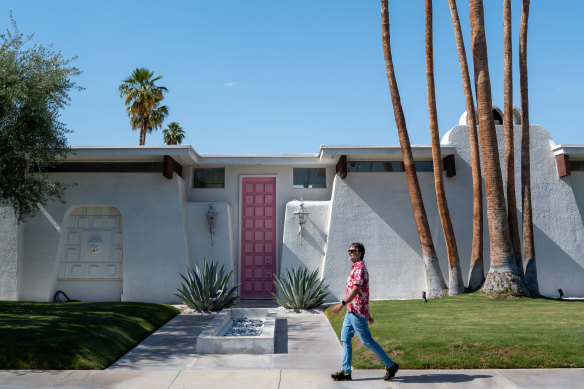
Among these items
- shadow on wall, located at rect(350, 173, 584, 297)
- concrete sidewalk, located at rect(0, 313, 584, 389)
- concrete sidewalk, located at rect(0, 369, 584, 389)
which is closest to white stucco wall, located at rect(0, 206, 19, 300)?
concrete sidewalk, located at rect(0, 313, 584, 389)

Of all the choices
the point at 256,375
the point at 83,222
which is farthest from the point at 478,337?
the point at 83,222

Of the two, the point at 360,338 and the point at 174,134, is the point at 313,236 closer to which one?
the point at 360,338

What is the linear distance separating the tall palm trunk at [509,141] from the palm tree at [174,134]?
79.1ft

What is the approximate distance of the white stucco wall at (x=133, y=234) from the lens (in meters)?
12.3

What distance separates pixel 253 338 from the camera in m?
6.63

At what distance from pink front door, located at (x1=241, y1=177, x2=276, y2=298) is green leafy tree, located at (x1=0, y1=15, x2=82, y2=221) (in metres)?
5.44

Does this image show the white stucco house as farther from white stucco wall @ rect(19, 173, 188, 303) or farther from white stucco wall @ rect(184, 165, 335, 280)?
white stucco wall @ rect(184, 165, 335, 280)

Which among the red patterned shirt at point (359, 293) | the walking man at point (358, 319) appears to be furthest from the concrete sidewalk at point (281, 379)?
the red patterned shirt at point (359, 293)

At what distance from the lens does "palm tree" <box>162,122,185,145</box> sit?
31372 millimetres

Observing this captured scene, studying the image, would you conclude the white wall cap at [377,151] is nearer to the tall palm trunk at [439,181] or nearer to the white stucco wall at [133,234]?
the tall palm trunk at [439,181]

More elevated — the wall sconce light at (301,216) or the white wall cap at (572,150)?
the white wall cap at (572,150)

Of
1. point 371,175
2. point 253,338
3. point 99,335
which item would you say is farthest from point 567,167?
point 99,335

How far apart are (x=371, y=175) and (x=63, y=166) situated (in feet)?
29.7

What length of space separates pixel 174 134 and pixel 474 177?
24.4m
